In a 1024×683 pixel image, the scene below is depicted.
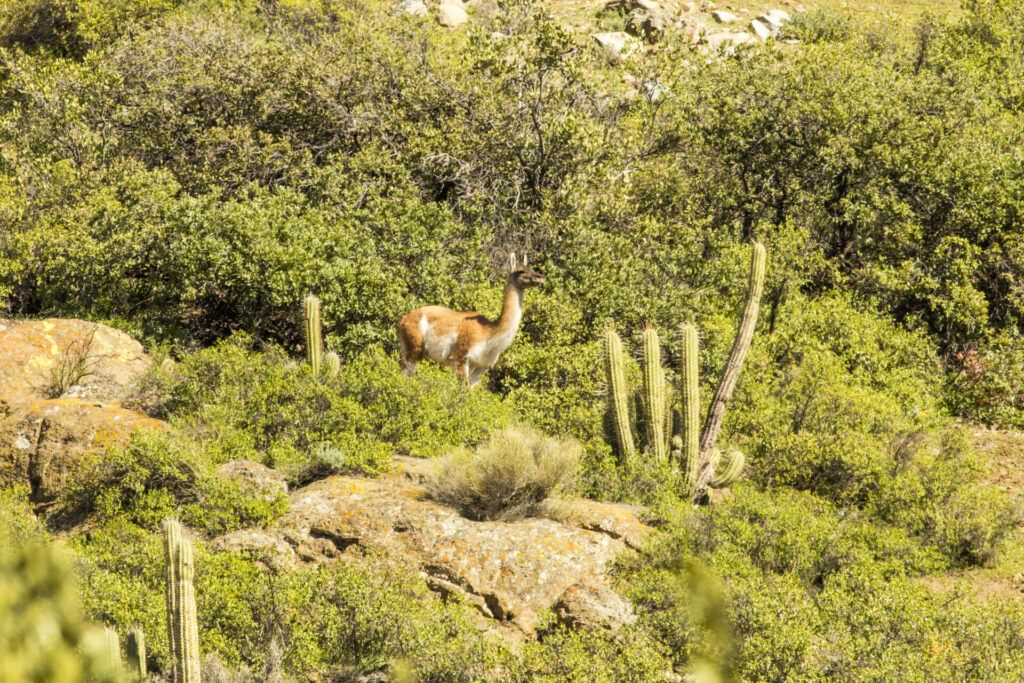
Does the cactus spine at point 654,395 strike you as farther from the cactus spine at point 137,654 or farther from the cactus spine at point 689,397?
the cactus spine at point 137,654

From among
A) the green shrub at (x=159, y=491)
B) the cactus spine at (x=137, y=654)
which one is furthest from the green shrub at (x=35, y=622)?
the green shrub at (x=159, y=491)

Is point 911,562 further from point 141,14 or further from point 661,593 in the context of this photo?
point 141,14

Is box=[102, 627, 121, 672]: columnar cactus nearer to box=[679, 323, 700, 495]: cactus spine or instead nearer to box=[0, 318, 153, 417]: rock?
box=[0, 318, 153, 417]: rock

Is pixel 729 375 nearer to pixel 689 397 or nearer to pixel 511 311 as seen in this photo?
pixel 689 397

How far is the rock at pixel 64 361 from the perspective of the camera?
1300 cm

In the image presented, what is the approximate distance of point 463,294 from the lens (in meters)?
15.4

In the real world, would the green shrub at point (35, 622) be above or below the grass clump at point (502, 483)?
above

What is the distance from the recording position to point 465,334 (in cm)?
1252

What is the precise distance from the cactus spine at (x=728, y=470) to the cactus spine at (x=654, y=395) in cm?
60

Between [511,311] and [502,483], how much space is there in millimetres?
3480

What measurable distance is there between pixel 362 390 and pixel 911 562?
248 inches

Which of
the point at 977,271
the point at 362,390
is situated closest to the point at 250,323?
the point at 362,390

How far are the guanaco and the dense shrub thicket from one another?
0.42 meters

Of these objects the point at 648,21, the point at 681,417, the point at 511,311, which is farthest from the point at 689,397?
the point at 648,21
